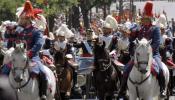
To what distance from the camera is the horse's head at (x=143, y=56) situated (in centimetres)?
1656

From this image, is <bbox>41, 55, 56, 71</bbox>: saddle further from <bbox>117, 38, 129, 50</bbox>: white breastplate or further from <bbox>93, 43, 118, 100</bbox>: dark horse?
<bbox>117, 38, 129, 50</bbox>: white breastplate

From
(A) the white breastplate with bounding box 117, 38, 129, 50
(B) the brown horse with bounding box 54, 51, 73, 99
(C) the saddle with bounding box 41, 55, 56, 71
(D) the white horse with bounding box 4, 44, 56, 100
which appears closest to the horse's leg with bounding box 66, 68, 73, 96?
(B) the brown horse with bounding box 54, 51, 73, 99

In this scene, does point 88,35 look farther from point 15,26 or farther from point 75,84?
point 15,26

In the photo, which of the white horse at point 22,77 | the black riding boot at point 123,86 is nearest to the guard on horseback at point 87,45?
the black riding boot at point 123,86

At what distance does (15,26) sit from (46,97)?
1911mm

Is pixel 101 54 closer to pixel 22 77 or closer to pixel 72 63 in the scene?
pixel 72 63

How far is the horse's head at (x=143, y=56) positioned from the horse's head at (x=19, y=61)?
2674 millimetres

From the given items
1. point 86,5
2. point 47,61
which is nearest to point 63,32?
point 47,61

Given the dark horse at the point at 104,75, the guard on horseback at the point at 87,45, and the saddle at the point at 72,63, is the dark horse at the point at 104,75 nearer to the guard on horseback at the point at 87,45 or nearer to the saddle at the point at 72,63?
the saddle at the point at 72,63

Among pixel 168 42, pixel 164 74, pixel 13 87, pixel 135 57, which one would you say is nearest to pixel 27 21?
pixel 13 87

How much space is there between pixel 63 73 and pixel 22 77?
7570 millimetres

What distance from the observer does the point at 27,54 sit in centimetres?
1619

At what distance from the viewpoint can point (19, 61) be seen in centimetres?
1578

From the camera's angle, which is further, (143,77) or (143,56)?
(143,77)
